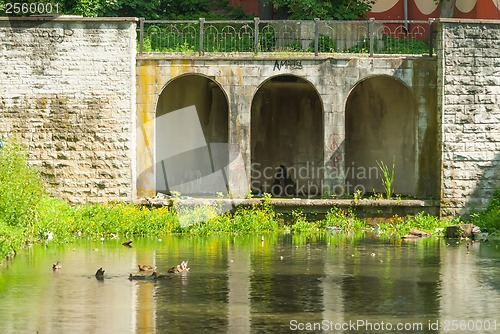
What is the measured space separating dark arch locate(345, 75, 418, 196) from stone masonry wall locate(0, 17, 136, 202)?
23.4 feet

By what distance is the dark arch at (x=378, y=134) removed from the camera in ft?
115

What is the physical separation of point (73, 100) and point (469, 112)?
9285mm

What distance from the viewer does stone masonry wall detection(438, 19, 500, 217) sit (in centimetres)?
3055

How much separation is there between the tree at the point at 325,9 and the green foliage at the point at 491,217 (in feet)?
26.6

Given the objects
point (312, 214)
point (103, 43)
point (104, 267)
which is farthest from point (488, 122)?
point (104, 267)

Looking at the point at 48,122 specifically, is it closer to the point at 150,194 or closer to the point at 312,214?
the point at 150,194

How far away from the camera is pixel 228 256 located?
25531 mm

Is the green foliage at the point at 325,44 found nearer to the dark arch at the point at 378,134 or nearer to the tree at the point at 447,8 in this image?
the dark arch at the point at 378,134

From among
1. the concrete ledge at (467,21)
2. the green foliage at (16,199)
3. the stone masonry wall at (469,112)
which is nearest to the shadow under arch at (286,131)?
the stone masonry wall at (469,112)

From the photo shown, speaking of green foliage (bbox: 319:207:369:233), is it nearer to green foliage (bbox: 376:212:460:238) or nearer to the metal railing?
green foliage (bbox: 376:212:460:238)

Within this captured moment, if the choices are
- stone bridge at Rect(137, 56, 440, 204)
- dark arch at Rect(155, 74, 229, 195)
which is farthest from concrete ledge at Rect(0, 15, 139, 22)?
dark arch at Rect(155, 74, 229, 195)

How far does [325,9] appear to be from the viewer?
36.2 meters

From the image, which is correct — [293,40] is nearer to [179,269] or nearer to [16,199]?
[16,199]

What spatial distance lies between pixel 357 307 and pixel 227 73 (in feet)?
40.7
